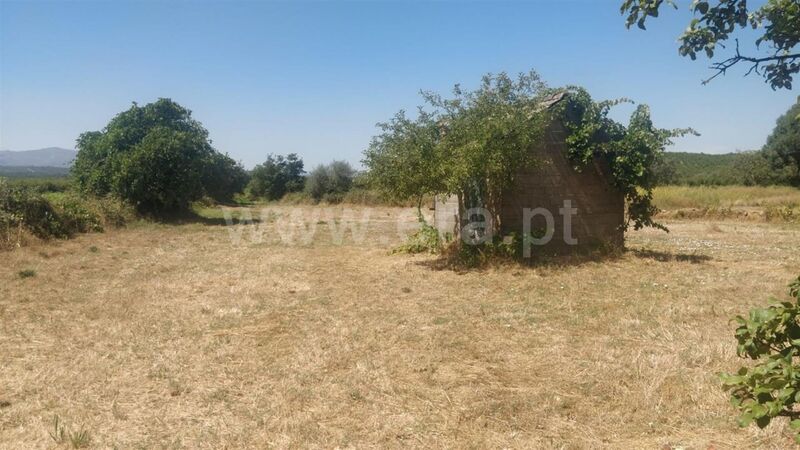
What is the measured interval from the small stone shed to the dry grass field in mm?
958

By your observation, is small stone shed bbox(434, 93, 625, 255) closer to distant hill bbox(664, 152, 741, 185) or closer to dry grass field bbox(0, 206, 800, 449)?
dry grass field bbox(0, 206, 800, 449)

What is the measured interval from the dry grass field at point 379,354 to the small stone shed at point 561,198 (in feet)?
3.14

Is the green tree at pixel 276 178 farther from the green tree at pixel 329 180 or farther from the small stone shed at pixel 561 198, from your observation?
the small stone shed at pixel 561 198

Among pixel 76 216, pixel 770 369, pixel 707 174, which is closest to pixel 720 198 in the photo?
pixel 707 174

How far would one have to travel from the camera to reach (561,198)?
1128 cm

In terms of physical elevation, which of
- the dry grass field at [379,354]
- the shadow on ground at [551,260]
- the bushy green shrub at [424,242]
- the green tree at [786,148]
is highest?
the green tree at [786,148]

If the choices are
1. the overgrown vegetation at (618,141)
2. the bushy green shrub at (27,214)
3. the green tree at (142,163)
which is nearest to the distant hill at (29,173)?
the green tree at (142,163)

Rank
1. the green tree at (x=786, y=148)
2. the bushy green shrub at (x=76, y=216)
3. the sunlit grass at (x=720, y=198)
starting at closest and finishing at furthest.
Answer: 1. the bushy green shrub at (x=76, y=216)
2. the sunlit grass at (x=720, y=198)
3. the green tree at (x=786, y=148)

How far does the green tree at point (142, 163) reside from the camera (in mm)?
19750

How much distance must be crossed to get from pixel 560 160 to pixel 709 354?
21.8ft

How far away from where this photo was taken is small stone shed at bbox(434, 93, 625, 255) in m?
11.1

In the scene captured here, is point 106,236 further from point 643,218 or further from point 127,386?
point 643,218

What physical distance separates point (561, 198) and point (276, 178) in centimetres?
3376

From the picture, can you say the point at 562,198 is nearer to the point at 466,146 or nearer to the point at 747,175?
the point at 466,146
